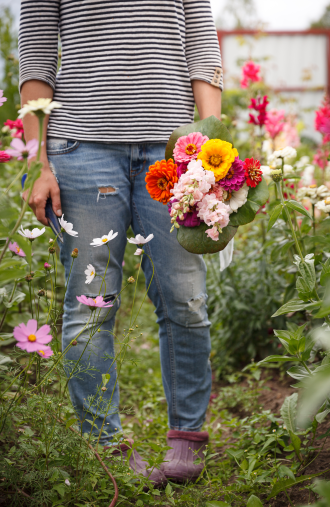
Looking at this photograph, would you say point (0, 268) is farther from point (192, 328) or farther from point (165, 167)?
point (192, 328)

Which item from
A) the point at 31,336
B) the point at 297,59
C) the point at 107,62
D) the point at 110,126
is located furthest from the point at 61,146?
the point at 297,59

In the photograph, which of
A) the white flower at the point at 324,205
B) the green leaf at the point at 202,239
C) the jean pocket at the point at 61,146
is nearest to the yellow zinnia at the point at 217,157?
the green leaf at the point at 202,239

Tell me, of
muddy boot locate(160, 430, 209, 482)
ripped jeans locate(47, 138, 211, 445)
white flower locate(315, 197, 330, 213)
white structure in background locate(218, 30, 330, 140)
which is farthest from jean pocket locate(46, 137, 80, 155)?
white structure in background locate(218, 30, 330, 140)

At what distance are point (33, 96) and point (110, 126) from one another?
24 cm

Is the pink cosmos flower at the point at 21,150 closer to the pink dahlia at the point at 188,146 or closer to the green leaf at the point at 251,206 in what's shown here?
the pink dahlia at the point at 188,146

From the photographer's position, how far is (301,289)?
97 centimetres

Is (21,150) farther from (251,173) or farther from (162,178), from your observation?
(251,173)

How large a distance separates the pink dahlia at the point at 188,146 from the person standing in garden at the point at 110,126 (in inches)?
10.5

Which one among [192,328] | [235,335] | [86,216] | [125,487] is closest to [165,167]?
[86,216]

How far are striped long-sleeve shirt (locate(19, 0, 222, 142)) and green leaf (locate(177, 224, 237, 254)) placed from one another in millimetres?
389

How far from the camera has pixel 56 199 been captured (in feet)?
3.95

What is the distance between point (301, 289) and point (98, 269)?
55 cm

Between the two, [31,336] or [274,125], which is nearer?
[31,336]

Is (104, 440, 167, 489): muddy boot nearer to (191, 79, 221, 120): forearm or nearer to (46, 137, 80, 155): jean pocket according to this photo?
(46, 137, 80, 155): jean pocket
